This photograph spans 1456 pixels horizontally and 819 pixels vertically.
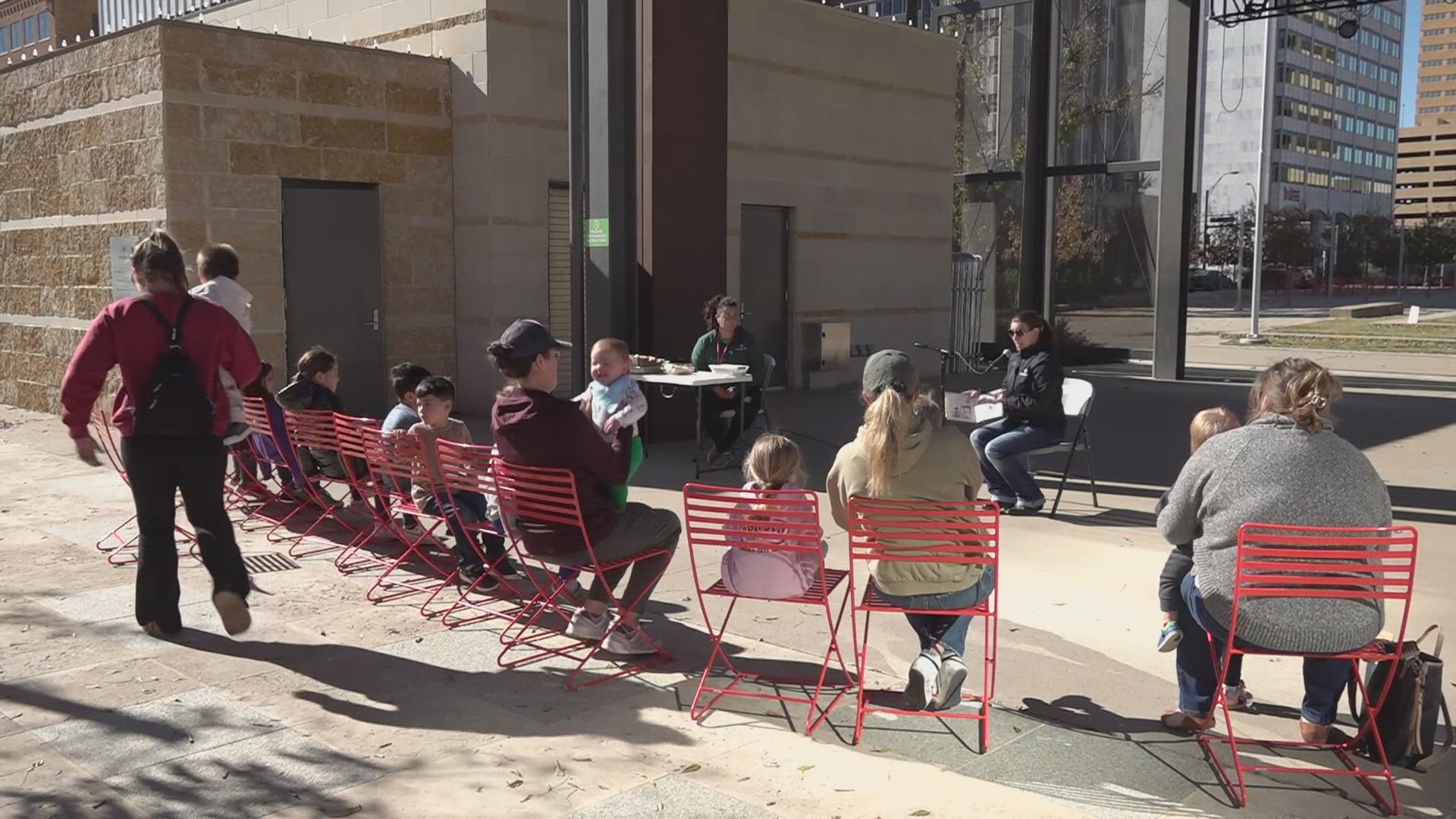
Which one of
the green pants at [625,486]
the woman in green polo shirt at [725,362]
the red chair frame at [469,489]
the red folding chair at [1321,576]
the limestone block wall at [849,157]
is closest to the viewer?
the red folding chair at [1321,576]

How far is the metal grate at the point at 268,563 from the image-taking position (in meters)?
7.07

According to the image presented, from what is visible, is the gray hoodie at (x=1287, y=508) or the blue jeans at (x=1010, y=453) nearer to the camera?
the gray hoodie at (x=1287, y=508)

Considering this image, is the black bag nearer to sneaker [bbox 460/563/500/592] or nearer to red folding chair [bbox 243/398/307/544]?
sneaker [bbox 460/563/500/592]

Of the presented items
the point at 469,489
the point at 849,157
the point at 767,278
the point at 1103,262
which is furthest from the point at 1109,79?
the point at 469,489

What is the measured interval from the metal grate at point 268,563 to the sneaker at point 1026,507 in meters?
4.68

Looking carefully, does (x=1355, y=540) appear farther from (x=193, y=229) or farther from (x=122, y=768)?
(x=193, y=229)

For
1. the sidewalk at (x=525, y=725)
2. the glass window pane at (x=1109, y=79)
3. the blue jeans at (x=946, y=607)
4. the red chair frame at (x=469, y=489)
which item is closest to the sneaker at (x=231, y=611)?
the sidewalk at (x=525, y=725)

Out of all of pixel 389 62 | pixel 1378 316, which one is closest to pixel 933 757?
pixel 389 62

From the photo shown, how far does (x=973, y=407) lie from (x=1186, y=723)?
4.49m

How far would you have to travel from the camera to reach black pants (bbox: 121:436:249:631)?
5.37 meters

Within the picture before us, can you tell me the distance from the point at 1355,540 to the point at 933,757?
154 centimetres

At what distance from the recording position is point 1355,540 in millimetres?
3932

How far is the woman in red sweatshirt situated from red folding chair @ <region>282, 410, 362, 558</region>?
1.48 metres

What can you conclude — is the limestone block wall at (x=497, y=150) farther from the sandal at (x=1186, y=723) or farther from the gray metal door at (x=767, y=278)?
the sandal at (x=1186, y=723)
